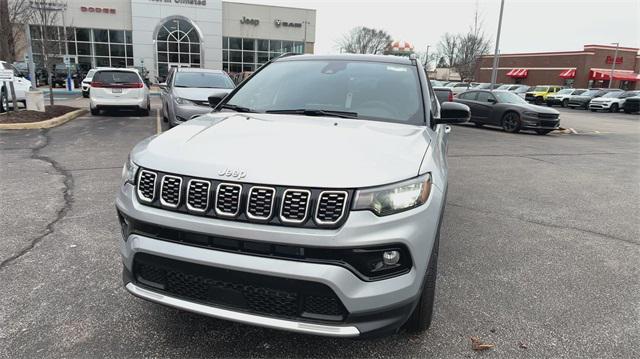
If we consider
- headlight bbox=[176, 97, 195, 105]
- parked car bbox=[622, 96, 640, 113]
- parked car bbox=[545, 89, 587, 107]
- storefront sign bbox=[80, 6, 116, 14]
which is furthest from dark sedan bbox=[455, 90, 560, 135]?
storefront sign bbox=[80, 6, 116, 14]

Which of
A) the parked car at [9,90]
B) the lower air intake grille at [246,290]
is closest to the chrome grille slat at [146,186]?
the lower air intake grille at [246,290]

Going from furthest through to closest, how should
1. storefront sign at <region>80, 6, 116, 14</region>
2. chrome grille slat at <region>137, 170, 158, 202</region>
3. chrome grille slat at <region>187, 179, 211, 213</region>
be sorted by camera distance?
storefront sign at <region>80, 6, 116, 14</region> < chrome grille slat at <region>137, 170, 158, 202</region> < chrome grille slat at <region>187, 179, 211, 213</region>

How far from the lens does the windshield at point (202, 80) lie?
11.8 metres

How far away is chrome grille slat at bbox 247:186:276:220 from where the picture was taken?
6.90 ft

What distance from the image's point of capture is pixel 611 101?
110ft

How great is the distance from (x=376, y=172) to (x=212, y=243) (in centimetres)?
89

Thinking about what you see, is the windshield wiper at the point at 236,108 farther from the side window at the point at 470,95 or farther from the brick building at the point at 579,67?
the brick building at the point at 579,67

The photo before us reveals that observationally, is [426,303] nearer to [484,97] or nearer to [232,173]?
[232,173]

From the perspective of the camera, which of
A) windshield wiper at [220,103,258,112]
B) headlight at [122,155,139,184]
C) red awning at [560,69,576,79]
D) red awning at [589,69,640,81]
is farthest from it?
red awning at [560,69,576,79]

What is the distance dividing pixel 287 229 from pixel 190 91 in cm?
963

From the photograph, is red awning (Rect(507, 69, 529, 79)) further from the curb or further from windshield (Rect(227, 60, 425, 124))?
windshield (Rect(227, 60, 425, 124))

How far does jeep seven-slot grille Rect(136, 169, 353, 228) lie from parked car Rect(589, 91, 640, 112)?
1524 inches

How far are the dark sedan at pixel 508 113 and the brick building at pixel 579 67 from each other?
37.4m

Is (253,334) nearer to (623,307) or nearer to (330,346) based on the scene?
(330,346)
